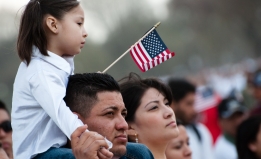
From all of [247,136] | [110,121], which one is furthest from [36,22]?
[247,136]

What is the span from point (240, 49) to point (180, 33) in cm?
287

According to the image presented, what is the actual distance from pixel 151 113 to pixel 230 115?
490 cm

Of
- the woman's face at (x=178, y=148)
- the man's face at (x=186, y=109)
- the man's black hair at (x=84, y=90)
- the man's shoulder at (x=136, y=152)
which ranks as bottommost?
the man's shoulder at (x=136, y=152)

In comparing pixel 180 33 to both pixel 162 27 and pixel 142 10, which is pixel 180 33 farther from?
pixel 142 10

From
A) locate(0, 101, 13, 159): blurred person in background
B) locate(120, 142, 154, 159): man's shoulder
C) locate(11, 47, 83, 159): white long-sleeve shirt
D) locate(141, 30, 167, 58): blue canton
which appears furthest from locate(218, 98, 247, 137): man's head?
locate(11, 47, 83, 159): white long-sleeve shirt

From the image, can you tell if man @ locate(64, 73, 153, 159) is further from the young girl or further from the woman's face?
the woman's face

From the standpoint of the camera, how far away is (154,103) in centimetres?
663

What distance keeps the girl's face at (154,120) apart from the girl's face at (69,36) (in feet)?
3.41

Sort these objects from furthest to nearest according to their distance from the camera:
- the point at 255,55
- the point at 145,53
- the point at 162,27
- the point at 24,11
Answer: the point at 255,55, the point at 162,27, the point at 145,53, the point at 24,11

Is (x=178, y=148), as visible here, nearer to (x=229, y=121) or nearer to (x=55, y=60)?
(x=55, y=60)

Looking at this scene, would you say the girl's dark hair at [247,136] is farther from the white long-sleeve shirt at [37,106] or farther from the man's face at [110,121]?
the white long-sleeve shirt at [37,106]

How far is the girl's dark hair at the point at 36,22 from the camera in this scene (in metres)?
5.72

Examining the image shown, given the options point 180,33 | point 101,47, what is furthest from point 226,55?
point 101,47

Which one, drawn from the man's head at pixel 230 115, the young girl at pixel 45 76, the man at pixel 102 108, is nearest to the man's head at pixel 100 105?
the man at pixel 102 108
